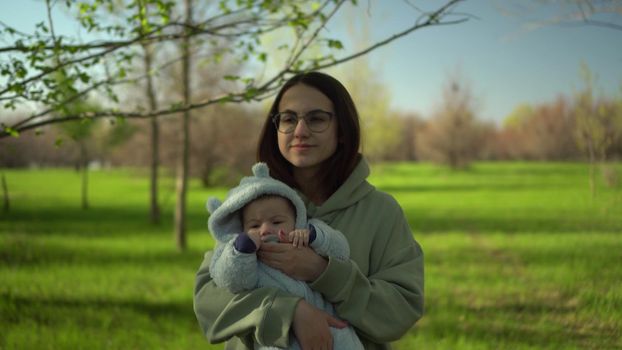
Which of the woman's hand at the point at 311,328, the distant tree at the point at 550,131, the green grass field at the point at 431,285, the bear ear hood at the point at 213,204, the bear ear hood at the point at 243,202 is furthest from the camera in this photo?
the distant tree at the point at 550,131

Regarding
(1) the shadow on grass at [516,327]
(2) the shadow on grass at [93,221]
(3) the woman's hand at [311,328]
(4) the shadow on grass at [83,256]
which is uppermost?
(3) the woman's hand at [311,328]

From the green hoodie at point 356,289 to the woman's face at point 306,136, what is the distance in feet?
0.62

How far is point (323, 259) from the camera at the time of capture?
183 cm

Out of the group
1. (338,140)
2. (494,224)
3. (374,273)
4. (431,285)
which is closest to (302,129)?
(338,140)

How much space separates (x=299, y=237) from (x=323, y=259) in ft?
0.43

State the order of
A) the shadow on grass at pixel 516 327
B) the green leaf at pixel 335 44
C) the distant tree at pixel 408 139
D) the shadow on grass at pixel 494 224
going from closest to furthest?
1. the green leaf at pixel 335 44
2. the shadow on grass at pixel 516 327
3. the shadow on grass at pixel 494 224
4. the distant tree at pixel 408 139

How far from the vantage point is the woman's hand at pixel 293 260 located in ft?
5.85

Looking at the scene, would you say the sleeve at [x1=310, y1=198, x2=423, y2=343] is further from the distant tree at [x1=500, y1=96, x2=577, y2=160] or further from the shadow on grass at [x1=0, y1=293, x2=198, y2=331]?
the distant tree at [x1=500, y1=96, x2=577, y2=160]

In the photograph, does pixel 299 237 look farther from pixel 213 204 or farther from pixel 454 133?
pixel 454 133

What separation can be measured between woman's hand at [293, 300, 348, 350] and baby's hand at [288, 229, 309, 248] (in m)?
0.22

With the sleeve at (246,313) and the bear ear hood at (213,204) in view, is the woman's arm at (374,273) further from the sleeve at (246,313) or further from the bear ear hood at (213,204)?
the bear ear hood at (213,204)

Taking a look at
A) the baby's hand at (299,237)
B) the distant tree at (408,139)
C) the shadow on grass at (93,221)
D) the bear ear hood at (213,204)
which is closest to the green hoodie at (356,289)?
the baby's hand at (299,237)

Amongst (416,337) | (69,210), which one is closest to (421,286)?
(416,337)

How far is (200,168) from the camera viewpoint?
2597 cm
